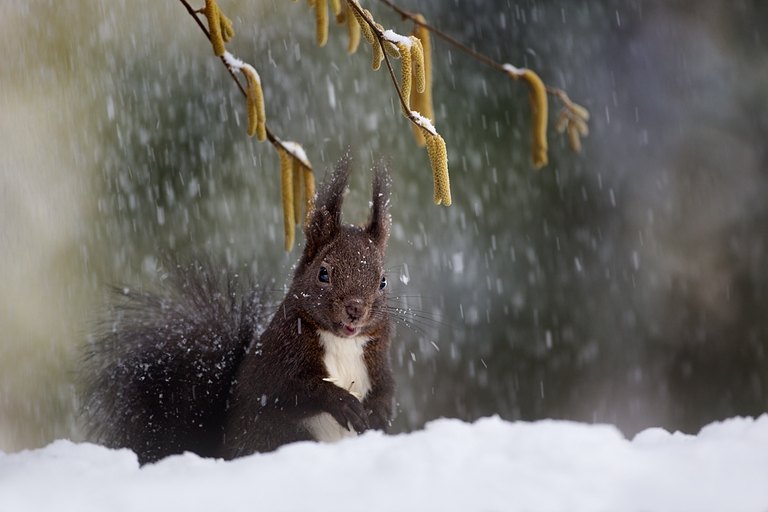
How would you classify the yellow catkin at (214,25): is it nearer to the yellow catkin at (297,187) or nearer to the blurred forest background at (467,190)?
the yellow catkin at (297,187)

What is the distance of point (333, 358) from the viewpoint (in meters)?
1.92

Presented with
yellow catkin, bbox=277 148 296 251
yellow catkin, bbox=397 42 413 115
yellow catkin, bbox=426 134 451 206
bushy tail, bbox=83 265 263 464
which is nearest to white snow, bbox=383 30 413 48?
yellow catkin, bbox=397 42 413 115

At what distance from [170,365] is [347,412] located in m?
0.46

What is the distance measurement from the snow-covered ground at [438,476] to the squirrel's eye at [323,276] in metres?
0.71

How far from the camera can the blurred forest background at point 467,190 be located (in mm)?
3840

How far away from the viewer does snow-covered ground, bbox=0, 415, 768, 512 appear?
98 centimetres

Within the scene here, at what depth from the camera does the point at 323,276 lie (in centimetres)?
191

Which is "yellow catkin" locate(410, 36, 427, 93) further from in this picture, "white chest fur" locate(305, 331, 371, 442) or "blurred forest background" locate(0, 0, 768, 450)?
"blurred forest background" locate(0, 0, 768, 450)

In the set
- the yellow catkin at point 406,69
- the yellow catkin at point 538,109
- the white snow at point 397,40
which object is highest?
the white snow at point 397,40

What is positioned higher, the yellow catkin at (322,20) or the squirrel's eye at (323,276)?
the yellow catkin at (322,20)

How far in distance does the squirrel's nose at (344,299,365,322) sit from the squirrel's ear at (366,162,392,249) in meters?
0.23

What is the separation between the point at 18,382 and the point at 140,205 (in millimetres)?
898

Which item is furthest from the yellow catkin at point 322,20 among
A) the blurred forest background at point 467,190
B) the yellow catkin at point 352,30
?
the blurred forest background at point 467,190

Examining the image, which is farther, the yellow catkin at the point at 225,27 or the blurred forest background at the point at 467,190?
the blurred forest background at the point at 467,190
